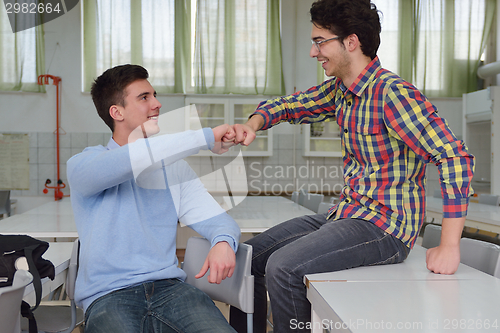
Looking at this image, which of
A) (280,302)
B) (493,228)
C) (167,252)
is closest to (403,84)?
(280,302)

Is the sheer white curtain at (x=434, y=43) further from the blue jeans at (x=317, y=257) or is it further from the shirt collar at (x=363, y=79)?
the blue jeans at (x=317, y=257)

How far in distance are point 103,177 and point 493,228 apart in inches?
90.2

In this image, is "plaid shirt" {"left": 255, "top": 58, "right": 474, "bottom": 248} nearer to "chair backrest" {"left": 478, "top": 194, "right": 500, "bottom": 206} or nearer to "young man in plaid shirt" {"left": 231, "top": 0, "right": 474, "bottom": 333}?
"young man in plaid shirt" {"left": 231, "top": 0, "right": 474, "bottom": 333}

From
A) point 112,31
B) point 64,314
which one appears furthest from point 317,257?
point 112,31

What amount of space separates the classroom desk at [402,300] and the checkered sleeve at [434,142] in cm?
19

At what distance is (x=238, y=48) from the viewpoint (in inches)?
207

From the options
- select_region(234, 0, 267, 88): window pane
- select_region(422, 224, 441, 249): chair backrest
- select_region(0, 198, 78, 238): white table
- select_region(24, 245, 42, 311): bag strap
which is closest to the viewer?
select_region(24, 245, 42, 311): bag strap

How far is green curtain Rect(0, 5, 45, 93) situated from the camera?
5016mm

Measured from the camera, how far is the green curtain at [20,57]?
5.02m

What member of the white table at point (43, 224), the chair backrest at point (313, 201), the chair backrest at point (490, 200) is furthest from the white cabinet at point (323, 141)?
the white table at point (43, 224)

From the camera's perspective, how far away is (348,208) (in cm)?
127

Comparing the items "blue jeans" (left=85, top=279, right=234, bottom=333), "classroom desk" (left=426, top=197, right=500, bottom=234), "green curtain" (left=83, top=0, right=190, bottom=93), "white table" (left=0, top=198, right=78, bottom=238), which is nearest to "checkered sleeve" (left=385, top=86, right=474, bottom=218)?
"blue jeans" (left=85, top=279, right=234, bottom=333)

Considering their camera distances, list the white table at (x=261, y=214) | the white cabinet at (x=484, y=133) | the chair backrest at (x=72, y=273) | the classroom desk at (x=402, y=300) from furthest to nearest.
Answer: the white cabinet at (x=484, y=133) → the white table at (x=261, y=214) → the chair backrest at (x=72, y=273) → the classroom desk at (x=402, y=300)

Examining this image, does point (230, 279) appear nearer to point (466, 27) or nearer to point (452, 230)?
point (452, 230)
